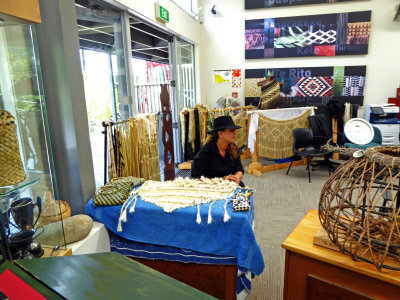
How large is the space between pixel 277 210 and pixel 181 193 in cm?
192

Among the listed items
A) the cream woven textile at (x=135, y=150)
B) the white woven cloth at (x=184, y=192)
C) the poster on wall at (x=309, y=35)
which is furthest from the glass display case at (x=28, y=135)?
the poster on wall at (x=309, y=35)

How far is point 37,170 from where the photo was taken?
1.43 metres

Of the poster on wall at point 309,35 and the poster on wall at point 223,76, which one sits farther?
the poster on wall at point 223,76

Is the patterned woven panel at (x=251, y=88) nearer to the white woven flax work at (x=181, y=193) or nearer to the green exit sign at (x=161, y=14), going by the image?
the green exit sign at (x=161, y=14)

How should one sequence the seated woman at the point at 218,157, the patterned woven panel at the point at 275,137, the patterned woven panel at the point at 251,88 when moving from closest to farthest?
1. the seated woman at the point at 218,157
2. the patterned woven panel at the point at 275,137
3. the patterned woven panel at the point at 251,88

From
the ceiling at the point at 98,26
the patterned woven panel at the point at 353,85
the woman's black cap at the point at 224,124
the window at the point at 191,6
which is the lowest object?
the woman's black cap at the point at 224,124

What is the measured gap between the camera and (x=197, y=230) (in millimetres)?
1688

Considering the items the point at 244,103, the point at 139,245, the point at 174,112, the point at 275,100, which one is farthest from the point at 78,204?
the point at 244,103

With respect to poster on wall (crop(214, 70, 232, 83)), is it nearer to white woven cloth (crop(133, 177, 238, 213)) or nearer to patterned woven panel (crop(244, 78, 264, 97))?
patterned woven panel (crop(244, 78, 264, 97))

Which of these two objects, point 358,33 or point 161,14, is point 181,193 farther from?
point 358,33

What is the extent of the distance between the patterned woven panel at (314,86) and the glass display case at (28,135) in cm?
551

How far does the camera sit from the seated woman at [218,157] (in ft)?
8.38

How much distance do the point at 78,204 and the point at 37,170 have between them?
644 mm

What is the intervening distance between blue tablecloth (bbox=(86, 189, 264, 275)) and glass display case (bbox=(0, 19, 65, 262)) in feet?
1.51
